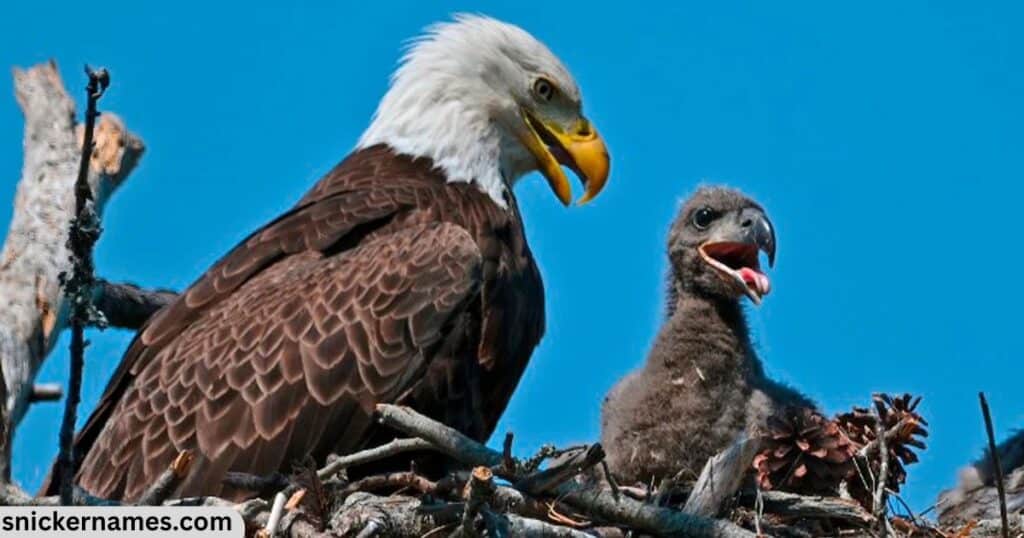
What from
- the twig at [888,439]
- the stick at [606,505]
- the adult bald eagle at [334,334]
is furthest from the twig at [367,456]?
the twig at [888,439]

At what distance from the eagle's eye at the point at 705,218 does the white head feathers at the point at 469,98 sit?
2.14 feet

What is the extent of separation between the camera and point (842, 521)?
6613 mm

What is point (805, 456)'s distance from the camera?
7.08 meters

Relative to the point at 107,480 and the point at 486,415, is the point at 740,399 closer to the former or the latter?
the point at 486,415

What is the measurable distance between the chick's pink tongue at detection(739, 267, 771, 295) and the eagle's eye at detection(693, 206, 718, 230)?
0.74 feet

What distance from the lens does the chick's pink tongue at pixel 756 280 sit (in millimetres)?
8359

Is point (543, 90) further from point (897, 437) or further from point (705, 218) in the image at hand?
point (897, 437)

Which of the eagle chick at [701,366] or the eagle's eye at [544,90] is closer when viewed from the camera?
the eagle chick at [701,366]

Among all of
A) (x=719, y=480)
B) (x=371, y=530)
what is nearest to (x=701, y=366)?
(x=719, y=480)

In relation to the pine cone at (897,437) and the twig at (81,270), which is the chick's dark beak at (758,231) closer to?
the pine cone at (897,437)

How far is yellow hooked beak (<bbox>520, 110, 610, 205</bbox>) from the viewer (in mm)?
8266

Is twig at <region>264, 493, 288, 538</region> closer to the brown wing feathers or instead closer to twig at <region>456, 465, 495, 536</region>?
twig at <region>456, 465, 495, 536</region>

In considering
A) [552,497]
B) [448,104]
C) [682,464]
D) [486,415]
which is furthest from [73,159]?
[552,497]

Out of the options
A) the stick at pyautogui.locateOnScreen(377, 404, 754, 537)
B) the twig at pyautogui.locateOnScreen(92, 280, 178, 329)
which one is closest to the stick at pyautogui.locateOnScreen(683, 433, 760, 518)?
the stick at pyautogui.locateOnScreen(377, 404, 754, 537)
